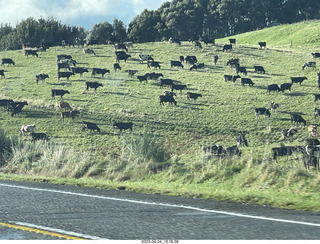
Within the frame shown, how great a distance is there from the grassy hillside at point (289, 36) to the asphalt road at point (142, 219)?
76.5 metres

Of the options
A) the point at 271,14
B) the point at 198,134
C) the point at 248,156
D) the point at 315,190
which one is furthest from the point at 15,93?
the point at 271,14

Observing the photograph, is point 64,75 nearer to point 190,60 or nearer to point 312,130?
point 190,60

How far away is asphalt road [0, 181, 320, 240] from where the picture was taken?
778cm

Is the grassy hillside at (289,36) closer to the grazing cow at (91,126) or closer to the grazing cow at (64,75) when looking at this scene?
the grazing cow at (64,75)

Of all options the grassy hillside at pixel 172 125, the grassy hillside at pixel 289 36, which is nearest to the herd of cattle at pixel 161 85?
the grassy hillside at pixel 172 125

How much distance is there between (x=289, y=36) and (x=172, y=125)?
200 feet

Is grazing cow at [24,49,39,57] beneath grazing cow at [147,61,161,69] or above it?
above

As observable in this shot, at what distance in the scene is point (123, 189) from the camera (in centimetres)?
1355

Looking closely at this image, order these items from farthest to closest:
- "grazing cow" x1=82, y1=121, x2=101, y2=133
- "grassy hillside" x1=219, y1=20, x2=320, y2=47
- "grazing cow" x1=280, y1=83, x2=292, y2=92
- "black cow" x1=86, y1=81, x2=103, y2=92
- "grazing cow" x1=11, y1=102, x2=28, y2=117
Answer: "grassy hillside" x1=219, y1=20, x2=320, y2=47, "black cow" x1=86, y1=81, x2=103, y2=92, "grazing cow" x1=280, y1=83, x2=292, y2=92, "grazing cow" x1=11, y1=102, x2=28, y2=117, "grazing cow" x1=82, y1=121, x2=101, y2=133

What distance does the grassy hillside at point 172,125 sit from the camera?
545 inches

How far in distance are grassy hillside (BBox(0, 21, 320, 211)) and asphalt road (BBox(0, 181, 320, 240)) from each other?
1340 mm

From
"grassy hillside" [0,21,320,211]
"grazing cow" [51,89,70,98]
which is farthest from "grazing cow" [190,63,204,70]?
"grazing cow" [51,89,70,98]

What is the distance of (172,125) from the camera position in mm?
39906

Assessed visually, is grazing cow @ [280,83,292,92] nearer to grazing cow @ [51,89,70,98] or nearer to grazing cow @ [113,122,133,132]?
grazing cow @ [113,122,133,132]
